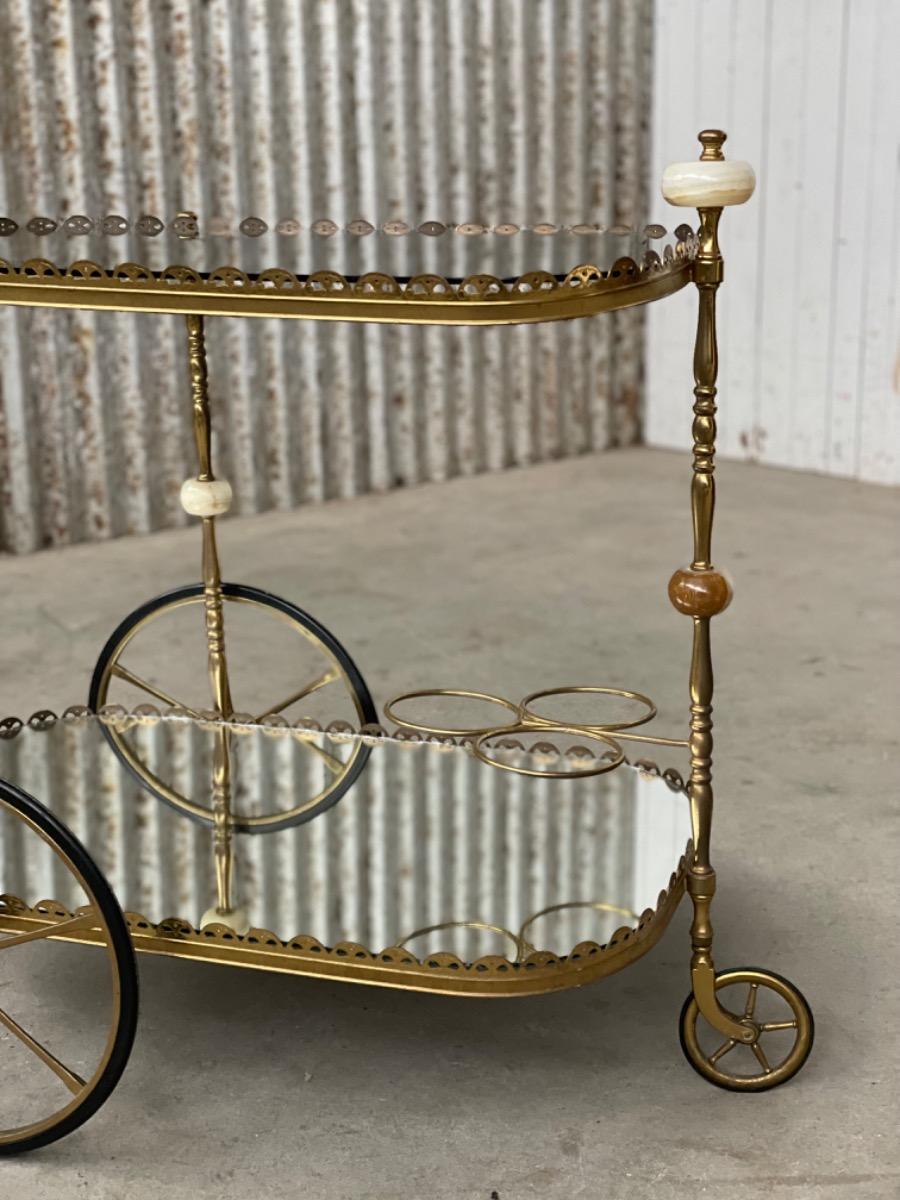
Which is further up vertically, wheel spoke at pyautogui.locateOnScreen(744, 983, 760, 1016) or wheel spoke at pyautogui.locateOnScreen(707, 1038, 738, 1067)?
wheel spoke at pyautogui.locateOnScreen(744, 983, 760, 1016)

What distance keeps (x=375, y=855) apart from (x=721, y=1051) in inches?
20.7

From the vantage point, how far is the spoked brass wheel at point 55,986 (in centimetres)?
172

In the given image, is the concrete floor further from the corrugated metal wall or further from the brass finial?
the brass finial

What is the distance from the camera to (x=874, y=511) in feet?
14.9

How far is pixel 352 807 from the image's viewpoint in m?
2.21

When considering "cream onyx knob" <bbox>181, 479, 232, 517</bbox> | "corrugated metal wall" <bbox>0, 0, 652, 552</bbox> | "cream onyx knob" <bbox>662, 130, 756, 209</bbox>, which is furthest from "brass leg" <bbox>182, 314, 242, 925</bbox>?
"corrugated metal wall" <bbox>0, 0, 652, 552</bbox>

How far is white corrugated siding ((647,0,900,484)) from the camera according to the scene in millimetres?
4660

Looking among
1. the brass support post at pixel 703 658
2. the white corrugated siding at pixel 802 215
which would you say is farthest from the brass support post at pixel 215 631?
the white corrugated siding at pixel 802 215

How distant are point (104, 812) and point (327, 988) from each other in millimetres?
418

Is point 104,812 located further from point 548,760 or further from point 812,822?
point 812,822

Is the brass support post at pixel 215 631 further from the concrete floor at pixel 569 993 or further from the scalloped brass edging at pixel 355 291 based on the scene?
the scalloped brass edging at pixel 355 291

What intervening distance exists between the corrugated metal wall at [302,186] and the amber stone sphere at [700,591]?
9.14 ft

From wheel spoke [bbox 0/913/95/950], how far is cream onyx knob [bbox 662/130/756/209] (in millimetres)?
1052

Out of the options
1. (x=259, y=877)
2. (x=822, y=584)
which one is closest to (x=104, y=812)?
(x=259, y=877)
